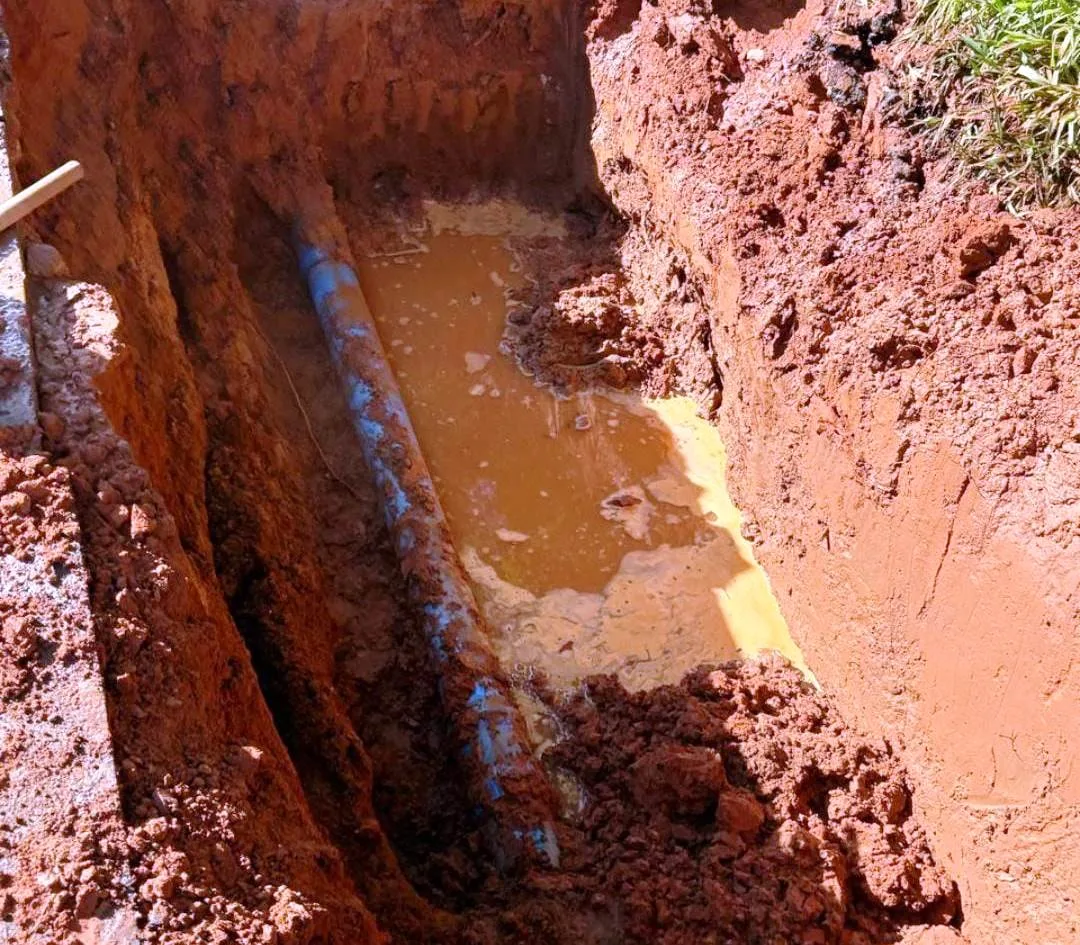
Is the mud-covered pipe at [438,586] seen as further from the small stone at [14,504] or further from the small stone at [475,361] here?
the small stone at [14,504]

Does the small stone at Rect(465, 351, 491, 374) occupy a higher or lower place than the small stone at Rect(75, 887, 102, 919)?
higher

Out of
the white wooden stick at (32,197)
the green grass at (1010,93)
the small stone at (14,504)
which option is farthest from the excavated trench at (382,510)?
the green grass at (1010,93)

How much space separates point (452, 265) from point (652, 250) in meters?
1.22

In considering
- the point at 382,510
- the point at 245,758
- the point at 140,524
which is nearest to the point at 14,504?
the point at 140,524

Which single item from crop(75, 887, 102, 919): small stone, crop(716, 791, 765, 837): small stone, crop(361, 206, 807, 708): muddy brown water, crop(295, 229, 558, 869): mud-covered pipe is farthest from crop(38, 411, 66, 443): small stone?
crop(716, 791, 765, 837): small stone

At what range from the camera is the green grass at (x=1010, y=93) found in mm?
3943

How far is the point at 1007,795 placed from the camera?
350 cm

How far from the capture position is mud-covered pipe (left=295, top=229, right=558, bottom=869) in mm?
3826

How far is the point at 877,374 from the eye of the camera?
4.03 meters

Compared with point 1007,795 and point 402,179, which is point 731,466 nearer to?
point 1007,795

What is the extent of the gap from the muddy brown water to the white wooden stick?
222cm

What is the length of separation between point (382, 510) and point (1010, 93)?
3.16 meters

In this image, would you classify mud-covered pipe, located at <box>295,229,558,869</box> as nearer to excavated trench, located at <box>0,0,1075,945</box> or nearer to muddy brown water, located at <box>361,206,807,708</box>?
excavated trench, located at <box>0,0,1075,945</box>

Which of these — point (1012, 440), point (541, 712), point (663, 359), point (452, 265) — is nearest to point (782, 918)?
point (541, 712)
